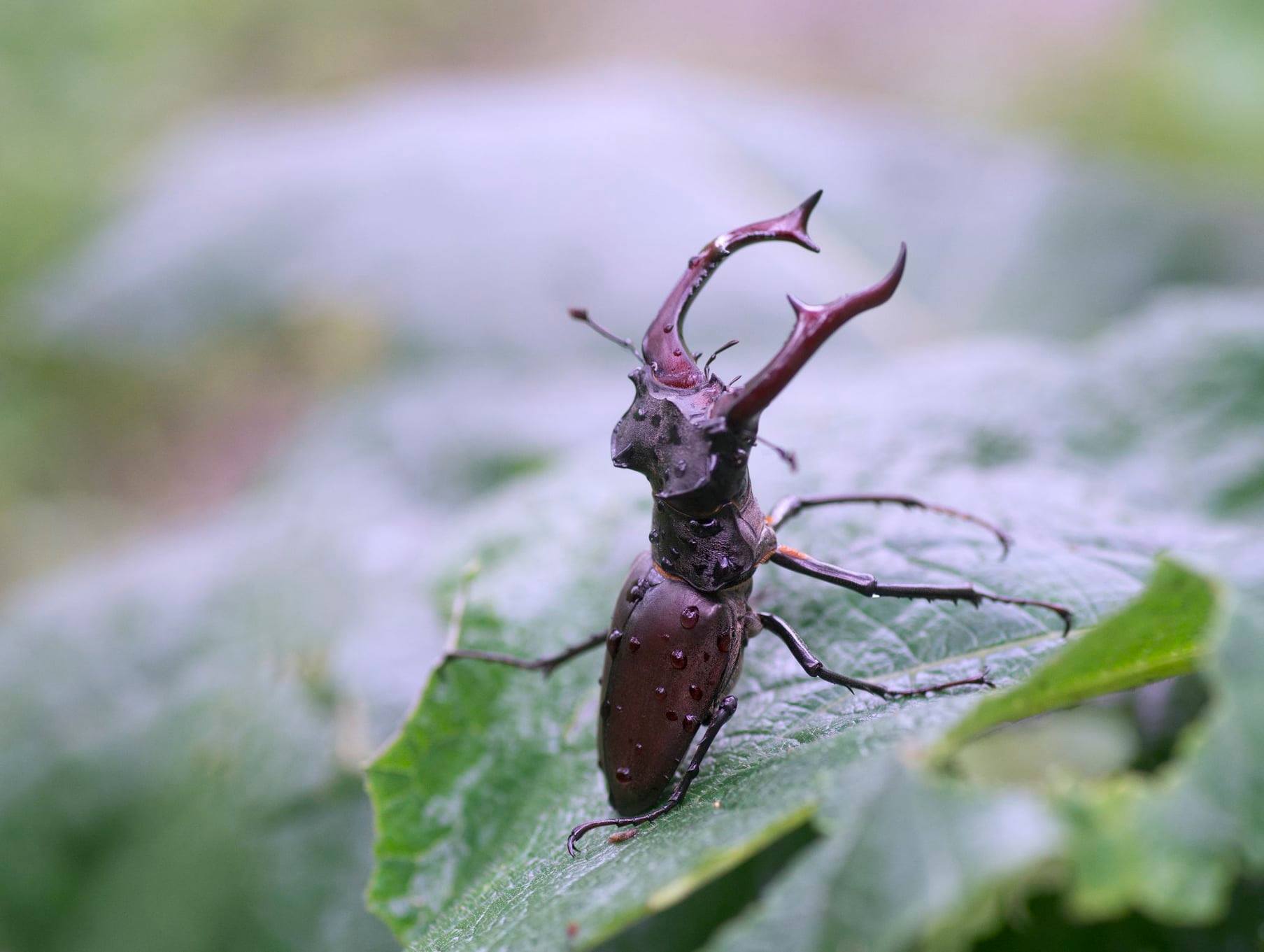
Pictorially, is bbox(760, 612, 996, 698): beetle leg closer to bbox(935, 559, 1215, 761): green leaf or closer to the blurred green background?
bbox(935, 559, 1215, 761): green leaf

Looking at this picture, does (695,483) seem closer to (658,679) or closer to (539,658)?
(658,679)

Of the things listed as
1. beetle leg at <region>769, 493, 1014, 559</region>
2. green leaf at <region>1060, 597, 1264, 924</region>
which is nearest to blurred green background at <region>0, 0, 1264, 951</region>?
beetle leg at <region>769, 493, 1014, 559</region>

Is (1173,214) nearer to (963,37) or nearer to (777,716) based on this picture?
(777,716)

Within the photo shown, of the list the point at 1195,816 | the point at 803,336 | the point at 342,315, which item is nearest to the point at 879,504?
the point at 803,336

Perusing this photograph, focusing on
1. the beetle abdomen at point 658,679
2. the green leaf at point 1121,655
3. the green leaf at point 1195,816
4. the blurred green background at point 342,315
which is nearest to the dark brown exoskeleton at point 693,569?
the beetle abdomen at point 658,679

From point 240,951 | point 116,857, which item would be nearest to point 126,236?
point 116,857

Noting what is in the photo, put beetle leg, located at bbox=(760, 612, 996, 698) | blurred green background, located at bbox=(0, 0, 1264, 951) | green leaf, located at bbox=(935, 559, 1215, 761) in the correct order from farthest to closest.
A: blurred green background, located at bbox=(0, 0, 1264, 951) < beetle leg, located at bbox=(760, 612, 996, 698) < green leaf, located at bbox=(935, 559, 1215, 761)
